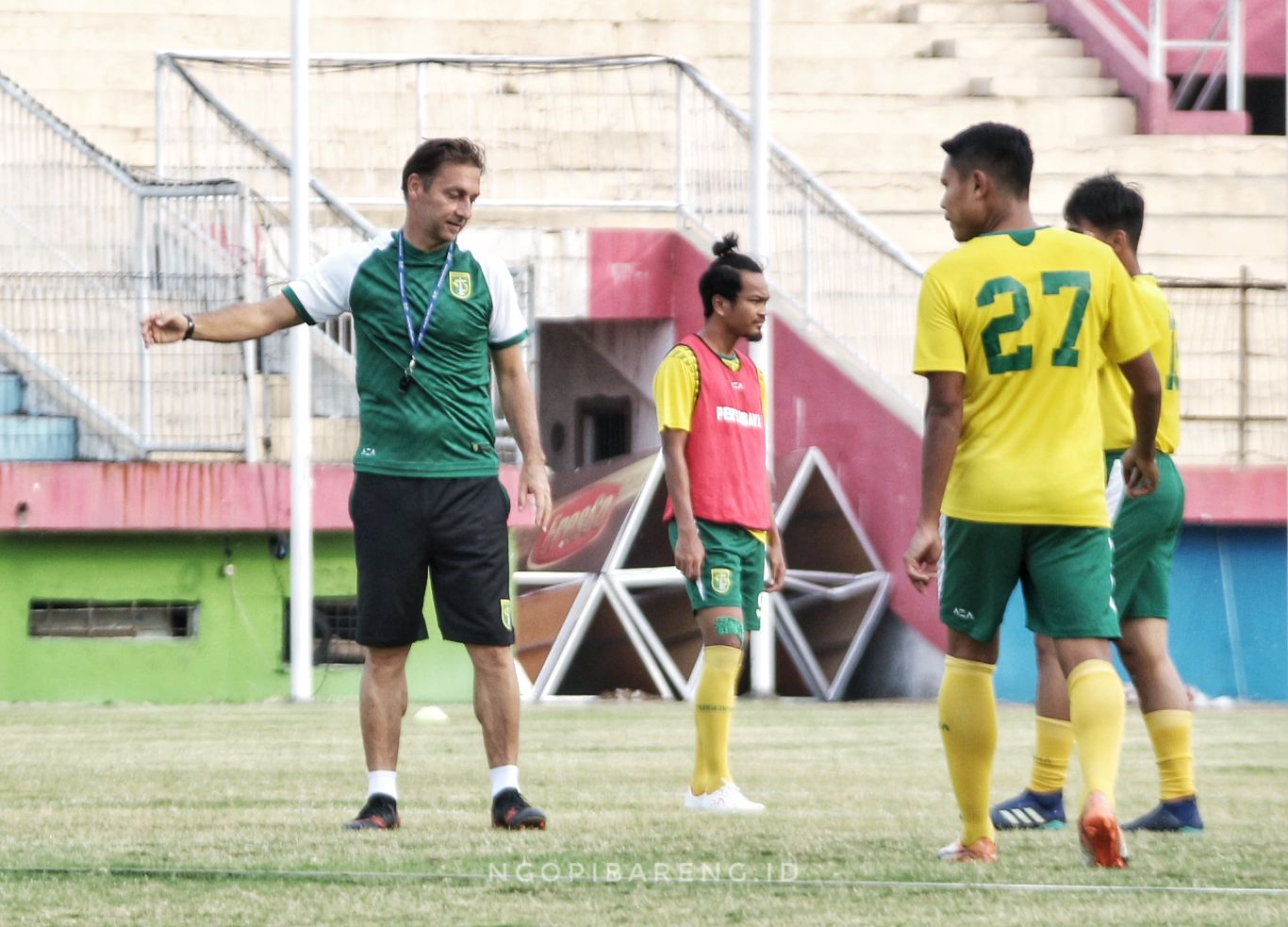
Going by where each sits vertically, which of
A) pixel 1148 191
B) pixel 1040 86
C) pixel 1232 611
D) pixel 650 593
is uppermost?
pixel 1040 86

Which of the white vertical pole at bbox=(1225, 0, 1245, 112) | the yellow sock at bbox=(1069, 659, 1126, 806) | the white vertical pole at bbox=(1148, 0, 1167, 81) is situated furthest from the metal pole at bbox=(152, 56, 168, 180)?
the yellow sock at bbox=(1069, 659, 1126, 806)

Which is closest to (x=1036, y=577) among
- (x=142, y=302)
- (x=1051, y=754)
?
(x=1051, y=754)

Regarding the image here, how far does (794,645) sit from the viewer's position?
15.6 meters

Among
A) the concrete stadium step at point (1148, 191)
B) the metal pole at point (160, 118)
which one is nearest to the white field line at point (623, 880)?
the metal pole at point (160, 118)

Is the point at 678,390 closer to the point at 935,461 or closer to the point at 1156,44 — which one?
the point at 935,461

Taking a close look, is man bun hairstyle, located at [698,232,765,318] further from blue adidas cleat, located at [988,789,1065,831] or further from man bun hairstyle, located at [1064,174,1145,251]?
blue adidas cleat, located at [988,789,1065,831]

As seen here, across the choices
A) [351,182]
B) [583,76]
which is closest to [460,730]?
[351,182]

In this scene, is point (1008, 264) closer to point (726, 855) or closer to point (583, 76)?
point (726, 855)

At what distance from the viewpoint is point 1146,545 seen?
6977mm

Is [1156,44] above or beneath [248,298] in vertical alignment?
above

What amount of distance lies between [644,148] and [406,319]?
42.3 ft

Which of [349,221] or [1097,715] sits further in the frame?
[349,221]

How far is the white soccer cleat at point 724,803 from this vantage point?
286 inches

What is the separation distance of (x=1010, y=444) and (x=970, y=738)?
2.36ft
